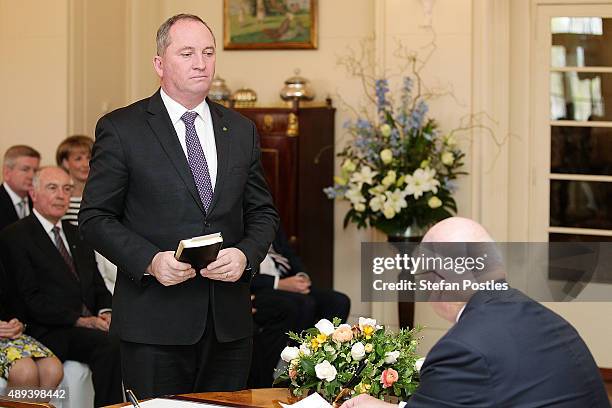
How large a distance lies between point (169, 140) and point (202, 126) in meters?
0.14

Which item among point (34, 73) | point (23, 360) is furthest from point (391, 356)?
point (34, 73)

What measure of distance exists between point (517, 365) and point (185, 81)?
1.48m

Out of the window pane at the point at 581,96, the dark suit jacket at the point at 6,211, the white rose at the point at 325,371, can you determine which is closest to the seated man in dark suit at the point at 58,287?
the dark suit jacket at the point at 6,211

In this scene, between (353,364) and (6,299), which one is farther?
(6,299)

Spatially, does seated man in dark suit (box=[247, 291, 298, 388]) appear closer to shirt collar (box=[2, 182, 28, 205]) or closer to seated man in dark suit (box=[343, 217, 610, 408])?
shirt collar (box=[2, 182, 28, 205])

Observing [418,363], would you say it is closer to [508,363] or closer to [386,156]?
[508,363]

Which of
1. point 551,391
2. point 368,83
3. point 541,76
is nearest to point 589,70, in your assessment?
point 541,76

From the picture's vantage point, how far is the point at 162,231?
3084mm

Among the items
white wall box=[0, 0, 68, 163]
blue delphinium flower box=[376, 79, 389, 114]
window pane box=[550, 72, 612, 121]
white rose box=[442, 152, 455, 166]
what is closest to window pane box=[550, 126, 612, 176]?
window pane box=[550, 72, 612, 121]

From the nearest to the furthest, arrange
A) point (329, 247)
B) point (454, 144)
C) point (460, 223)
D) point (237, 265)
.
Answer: point (460, 223) → point (237, 265) → point (454, 144) → point (329, 247)

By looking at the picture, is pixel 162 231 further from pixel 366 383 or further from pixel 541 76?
pixel 541 76

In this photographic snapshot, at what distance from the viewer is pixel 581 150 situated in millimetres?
6664

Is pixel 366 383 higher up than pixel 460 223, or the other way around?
pixel 460 223

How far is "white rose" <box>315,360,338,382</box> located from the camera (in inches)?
107
